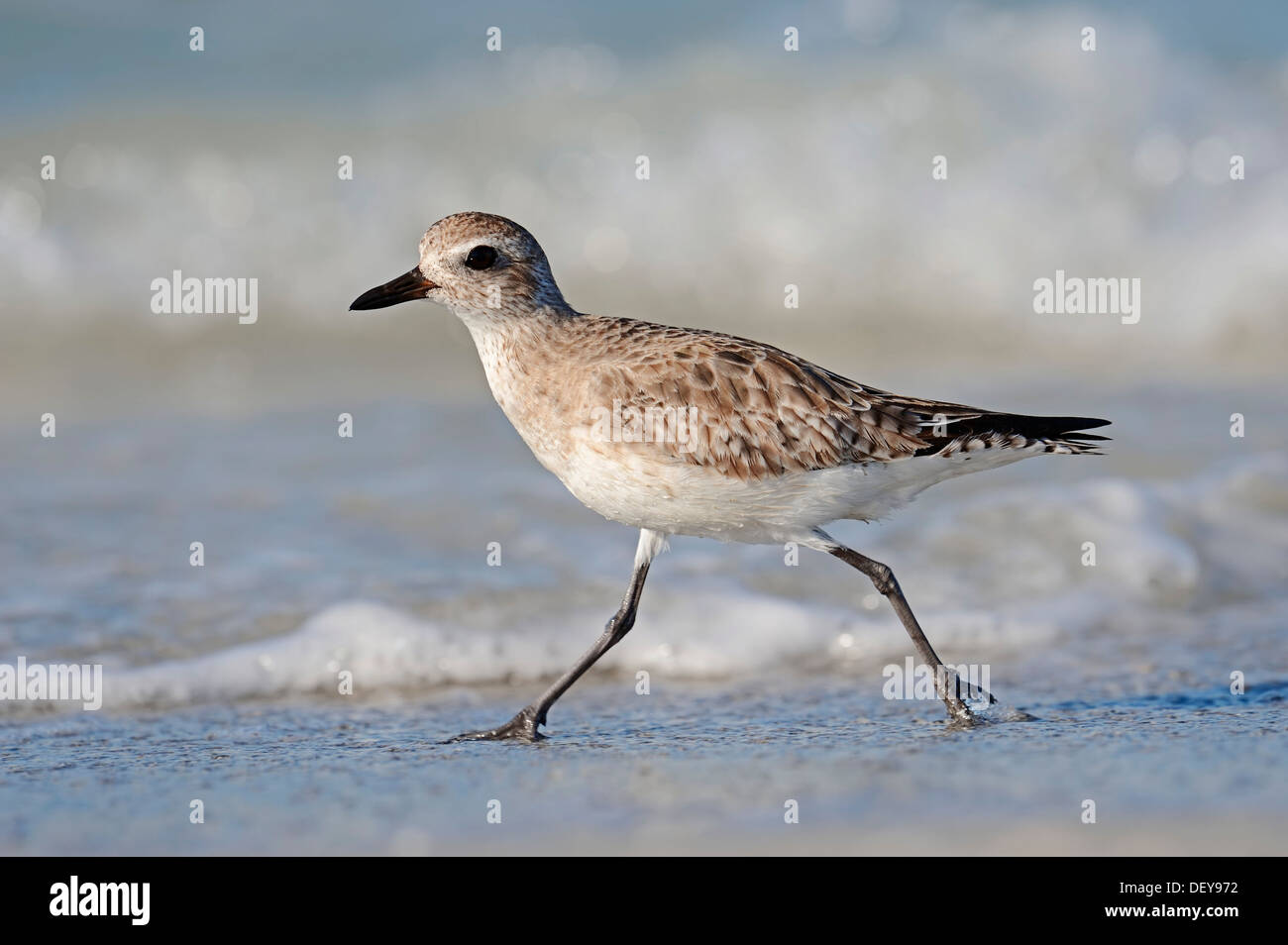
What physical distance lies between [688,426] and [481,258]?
52.0 inches

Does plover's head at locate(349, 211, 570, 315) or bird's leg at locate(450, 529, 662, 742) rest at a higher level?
plover's head at locate(349, 211, 570, 315)

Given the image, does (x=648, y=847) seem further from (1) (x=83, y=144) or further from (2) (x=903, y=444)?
(1) (x=83, y=144)

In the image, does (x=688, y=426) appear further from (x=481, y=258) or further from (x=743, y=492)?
(x=481, y=258)

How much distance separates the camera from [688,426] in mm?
7117

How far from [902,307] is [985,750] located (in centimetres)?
1177

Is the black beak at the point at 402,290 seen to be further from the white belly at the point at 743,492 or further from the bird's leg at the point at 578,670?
the bird's leg at the point at 578,670

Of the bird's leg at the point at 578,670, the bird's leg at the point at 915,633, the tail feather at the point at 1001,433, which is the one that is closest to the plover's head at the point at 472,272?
the bird's leg at the point at 578,670

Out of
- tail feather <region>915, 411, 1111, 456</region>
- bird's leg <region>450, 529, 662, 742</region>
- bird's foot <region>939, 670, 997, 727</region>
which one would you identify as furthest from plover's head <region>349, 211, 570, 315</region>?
bird's foot <region>939, 670, 997, 727</region>

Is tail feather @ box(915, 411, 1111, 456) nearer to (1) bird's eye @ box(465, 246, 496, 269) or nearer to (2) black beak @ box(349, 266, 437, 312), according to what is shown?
(1) bird's eye @ box(465, 246, 496, 269)

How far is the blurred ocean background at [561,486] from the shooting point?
6.70m

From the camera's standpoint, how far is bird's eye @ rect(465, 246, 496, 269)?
24.4 ft

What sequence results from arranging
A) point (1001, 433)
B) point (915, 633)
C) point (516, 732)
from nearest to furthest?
point (1001, 433) < point (516, 732) < point (915, 633)

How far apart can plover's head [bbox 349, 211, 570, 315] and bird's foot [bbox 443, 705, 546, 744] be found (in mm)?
1951

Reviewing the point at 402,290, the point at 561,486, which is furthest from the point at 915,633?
the point at 561,486
